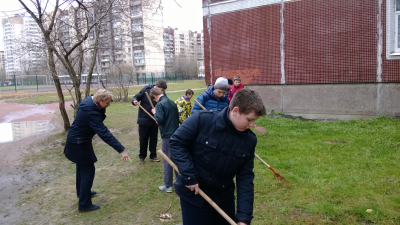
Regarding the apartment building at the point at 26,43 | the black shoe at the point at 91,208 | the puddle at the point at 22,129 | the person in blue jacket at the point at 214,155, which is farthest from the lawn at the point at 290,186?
the apartment building at the point at 26,43

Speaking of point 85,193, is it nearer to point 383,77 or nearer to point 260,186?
point 260,186

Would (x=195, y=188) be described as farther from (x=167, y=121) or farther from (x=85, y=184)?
(x=167, y=121)

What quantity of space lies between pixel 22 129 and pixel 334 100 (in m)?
11.2

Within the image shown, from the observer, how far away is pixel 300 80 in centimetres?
1100

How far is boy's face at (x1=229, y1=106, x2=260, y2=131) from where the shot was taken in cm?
233

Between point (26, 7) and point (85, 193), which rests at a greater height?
point (26, 7)

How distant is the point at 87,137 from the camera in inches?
176

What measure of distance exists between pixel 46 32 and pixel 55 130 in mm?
3868

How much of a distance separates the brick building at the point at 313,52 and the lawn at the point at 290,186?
195cm

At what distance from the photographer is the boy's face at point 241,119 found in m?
2.33

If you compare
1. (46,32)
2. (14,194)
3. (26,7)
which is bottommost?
(14,194)

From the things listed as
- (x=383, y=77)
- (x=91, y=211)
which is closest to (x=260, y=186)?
(x=91, y=211)

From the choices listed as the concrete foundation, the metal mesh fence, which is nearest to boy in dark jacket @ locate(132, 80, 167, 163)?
the concrete foundation

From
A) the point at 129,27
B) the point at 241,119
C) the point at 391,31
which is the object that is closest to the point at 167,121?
the point at 241,119
